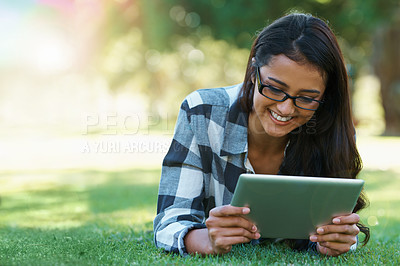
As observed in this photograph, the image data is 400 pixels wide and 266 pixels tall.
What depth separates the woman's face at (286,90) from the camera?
8.13ft

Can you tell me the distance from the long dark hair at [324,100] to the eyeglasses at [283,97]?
0.15 m

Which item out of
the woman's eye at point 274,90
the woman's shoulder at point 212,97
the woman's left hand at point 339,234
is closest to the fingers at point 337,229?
the woman's left hand at point 339,234

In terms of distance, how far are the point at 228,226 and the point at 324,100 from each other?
1.00 meters

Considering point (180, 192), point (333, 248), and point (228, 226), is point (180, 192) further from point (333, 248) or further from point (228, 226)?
point (333, 248)

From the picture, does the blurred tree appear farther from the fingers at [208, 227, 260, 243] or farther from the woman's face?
the fingers at [208, 227, 260, 243]

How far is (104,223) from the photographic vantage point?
13.0 ft

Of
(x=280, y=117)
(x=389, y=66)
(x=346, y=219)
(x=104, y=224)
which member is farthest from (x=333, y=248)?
(x=389, y=66)

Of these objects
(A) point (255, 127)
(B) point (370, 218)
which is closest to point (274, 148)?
(A) point (255, 127)

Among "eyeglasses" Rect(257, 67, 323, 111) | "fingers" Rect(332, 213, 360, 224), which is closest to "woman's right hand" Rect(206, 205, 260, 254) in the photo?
"fingers" Rect(332, 213, 360, 224)

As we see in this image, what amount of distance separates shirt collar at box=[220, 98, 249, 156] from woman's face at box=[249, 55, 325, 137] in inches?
5.5

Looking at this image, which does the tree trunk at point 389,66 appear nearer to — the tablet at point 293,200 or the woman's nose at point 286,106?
the woman's nose at point 286,106

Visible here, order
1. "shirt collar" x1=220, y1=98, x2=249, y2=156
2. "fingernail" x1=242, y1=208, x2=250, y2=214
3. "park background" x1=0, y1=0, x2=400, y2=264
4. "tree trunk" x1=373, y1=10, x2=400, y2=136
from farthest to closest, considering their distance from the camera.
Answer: "tree trunk" x1=373, y1=10, x2=400, y2=136 → "park background" x1=0, y1=0, x2=400, y2=264 → "shirt collar" x1=220, y1=98, x2=249, y2=156 → "fingernail" x1=242, y1=208, x2=250, y2=214

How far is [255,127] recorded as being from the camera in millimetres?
2854

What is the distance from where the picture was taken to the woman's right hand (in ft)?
7.28
